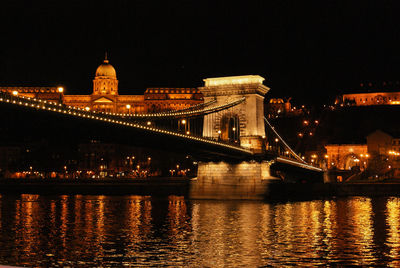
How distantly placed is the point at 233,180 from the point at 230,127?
533 centimetres

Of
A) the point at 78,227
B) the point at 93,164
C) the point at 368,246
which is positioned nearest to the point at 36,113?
the point at 78,227

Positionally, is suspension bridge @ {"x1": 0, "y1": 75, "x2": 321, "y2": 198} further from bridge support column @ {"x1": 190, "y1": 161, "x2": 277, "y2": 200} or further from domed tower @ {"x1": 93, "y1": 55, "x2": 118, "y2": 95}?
domed tower @ {"x1": 93, "y1": 55, "x2": 118, "y2": 95}

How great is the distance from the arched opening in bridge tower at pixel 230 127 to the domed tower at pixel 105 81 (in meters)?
110

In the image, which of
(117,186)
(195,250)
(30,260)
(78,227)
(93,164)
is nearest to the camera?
(30,260)

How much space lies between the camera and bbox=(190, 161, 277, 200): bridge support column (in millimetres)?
48781

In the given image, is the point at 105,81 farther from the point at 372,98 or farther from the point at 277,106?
the point at 372,98

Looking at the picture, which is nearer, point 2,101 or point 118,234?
point 2,101

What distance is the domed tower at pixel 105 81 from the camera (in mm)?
161625

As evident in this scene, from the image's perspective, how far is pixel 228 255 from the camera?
70.1 feet

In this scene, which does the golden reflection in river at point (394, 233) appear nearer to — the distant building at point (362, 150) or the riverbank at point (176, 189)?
the riverbank at point (176, 189)

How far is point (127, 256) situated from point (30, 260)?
2996 mm

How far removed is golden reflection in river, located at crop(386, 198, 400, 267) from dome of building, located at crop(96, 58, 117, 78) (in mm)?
126795

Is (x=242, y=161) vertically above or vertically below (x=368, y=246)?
above

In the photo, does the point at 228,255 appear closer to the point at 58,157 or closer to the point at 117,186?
the point at 117,186
